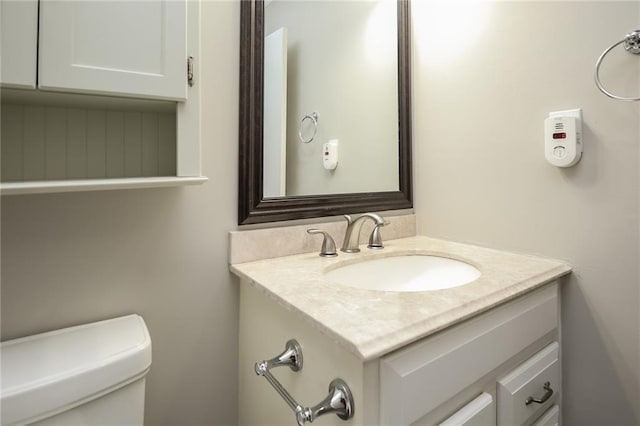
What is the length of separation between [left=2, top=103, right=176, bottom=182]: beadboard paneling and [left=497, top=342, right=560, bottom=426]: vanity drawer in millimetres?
982

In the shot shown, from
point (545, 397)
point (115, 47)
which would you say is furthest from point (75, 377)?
point (545, 397)

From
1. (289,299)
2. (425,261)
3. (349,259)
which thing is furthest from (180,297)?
(425,261)

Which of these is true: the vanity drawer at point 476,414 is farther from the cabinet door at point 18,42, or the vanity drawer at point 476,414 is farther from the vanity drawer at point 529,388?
the cabinet door at point 18,42

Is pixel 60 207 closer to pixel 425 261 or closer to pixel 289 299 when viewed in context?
pixel 289 299

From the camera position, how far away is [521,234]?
1.12 meters

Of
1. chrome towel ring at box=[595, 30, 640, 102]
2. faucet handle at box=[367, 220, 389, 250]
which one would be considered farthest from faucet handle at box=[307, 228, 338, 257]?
chrome towel ring at box=[595, 30, 640, 102]

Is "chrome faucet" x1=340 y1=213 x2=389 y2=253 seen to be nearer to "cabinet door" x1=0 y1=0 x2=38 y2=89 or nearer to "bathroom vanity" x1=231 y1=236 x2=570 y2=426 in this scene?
"bathroom vanity" x1=231 y1=236 x2=570 y2=426

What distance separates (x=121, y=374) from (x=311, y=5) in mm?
1233

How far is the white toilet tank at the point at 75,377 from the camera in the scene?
0.60m

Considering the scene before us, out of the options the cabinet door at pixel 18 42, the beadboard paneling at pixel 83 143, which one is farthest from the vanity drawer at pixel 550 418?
the cabinet door at pixel 18 42

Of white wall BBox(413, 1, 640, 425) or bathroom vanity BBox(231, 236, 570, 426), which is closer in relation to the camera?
bathroom vanity BBox(231, 236, 570, 426)

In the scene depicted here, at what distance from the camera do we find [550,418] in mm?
961

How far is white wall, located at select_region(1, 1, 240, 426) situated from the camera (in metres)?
0.78

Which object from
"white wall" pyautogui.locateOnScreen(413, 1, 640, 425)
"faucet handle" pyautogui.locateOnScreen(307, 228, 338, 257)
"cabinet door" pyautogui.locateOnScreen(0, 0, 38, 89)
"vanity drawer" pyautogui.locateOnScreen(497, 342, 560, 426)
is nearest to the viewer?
"cabinet door" pyautogui.locateOnScreen(0, 0, 38, 89)
